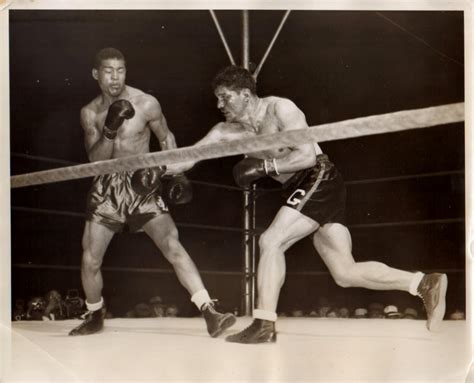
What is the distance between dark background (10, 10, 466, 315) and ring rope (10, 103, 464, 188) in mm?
44

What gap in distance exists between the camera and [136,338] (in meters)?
3.09

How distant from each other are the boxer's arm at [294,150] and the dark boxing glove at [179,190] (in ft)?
1.37

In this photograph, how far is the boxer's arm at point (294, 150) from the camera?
3.04 metres

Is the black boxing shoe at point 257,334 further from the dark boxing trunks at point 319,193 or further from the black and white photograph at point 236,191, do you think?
the dark boxing trunks at point 319,193

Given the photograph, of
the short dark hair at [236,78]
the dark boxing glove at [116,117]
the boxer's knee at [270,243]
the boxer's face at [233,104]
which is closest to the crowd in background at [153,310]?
the boxer's knee at [270,243]

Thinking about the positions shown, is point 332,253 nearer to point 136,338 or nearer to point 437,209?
point 437,209

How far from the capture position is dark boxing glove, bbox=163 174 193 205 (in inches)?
123

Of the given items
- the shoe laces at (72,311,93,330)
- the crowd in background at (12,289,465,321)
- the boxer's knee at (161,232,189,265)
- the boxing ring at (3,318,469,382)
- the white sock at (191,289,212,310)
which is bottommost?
the boxing ring at (3,318,469,382)

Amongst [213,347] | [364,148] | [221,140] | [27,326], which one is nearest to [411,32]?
[364,148]

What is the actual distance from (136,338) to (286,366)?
2.25 feet

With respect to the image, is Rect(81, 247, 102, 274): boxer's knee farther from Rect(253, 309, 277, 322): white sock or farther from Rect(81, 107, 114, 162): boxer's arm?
Rect(253, 309, 277, 322): white sock

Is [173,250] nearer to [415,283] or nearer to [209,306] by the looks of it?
[209,306]

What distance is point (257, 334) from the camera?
9.98 feet

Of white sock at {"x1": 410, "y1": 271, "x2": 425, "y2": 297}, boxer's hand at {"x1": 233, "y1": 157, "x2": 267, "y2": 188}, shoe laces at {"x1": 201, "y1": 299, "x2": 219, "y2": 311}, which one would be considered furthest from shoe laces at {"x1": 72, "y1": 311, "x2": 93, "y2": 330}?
white sock at {"x1": 410, "y1": 271, "x2": 425, "y2": 297}
